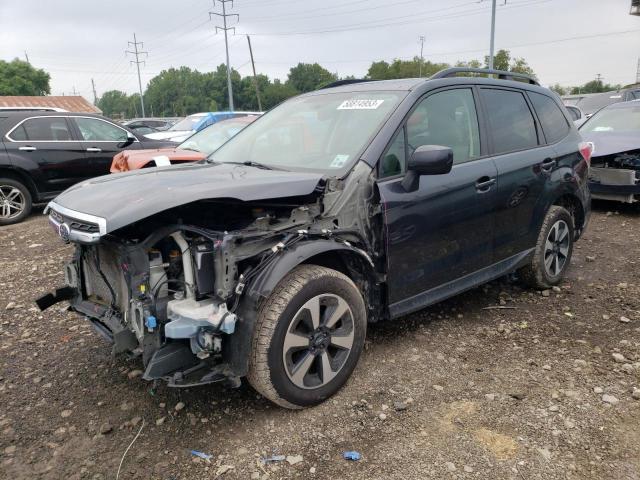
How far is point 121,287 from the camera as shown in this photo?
2.81 meters

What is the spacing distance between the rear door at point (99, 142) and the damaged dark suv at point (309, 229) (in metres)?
5.57

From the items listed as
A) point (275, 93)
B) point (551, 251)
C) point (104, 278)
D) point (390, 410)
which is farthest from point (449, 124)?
point (275, 93)

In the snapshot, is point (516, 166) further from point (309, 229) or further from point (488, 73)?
point (309, 229)

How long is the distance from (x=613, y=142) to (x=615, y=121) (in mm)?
1222

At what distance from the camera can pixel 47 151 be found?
27.3ft

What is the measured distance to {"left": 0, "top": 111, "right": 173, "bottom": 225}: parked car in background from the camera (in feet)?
26.4

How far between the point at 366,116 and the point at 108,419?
7.96 ft

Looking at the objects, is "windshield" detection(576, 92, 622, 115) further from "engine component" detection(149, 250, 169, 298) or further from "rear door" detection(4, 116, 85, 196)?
"engine component" detection(149, 250, 169, 298)

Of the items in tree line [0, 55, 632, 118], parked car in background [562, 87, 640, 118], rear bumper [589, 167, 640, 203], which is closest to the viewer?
rear bumper [589, 167, 640, 203]

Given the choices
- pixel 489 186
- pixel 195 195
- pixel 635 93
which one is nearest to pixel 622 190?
pixel 489 186

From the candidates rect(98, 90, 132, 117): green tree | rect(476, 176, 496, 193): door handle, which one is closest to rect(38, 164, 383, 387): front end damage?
rect(476, 176, 496, 193): door handle

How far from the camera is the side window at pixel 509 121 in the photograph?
3.89m

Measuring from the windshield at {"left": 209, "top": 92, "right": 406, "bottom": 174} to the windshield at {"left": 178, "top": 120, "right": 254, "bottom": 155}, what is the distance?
159 inches

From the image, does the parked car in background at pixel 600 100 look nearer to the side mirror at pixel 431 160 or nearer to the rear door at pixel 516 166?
the rear door at pixel 516 166
